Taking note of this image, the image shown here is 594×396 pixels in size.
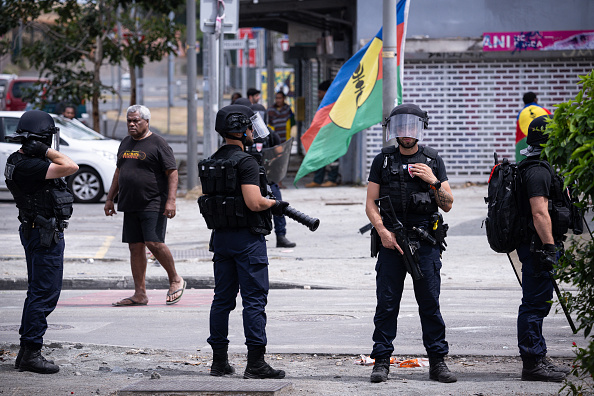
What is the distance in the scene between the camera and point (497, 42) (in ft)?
59.2

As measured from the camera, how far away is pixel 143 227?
8398mm

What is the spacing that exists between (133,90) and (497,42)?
31.6 feet

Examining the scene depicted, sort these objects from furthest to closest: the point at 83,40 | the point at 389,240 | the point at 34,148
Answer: the point at 83,40
the point at 34,148
the point at 389,240

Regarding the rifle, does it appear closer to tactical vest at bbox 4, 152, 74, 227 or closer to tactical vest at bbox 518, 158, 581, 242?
tactical vest at bbox 518, 158, 581, 242

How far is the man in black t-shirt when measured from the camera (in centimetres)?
834

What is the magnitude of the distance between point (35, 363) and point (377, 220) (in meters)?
2.44

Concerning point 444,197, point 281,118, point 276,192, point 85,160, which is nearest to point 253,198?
point 444,197

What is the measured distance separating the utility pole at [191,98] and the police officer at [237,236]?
11.2 m

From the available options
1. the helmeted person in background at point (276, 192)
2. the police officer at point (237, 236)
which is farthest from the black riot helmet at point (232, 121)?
the helmeted person in background at point (276, 192)

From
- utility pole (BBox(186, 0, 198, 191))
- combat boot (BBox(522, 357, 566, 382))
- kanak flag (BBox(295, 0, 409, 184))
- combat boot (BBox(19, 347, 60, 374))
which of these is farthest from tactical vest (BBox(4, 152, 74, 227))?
utility pole (BBox(186, 0, 198, 191))

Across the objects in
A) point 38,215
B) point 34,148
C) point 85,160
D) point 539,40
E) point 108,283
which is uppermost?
point 539,40

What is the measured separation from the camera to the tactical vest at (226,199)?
19.0 feet

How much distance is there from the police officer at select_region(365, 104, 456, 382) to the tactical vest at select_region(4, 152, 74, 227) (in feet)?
6.86

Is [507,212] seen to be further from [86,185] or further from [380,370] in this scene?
[86,185]
